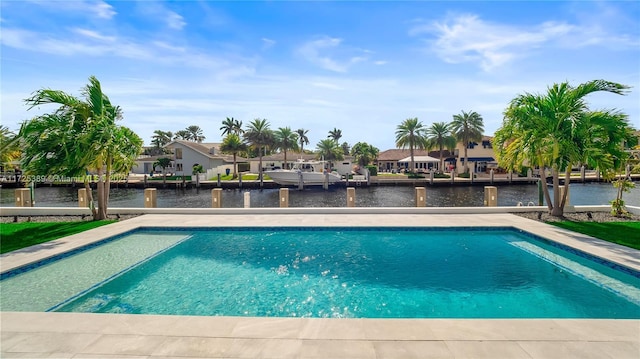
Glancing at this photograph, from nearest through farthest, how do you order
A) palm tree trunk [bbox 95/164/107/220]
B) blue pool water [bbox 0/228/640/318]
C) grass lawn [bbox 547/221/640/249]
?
blue pool water [bbox 0/228/640/318]
grass lawn [bbox 547/221/640/249]
palm tree trunk [bbox 95/164/107/220]

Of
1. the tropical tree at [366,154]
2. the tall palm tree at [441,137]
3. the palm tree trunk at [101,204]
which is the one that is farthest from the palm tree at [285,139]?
the palm tree trunk at [101,204]

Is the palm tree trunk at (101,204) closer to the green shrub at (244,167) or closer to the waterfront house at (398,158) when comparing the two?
the green shrub at (244,167)

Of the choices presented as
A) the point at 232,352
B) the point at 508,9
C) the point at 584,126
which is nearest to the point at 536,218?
the point at 584,126

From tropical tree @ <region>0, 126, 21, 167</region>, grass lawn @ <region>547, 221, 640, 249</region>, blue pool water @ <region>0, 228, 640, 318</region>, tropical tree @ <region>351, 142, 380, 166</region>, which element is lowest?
blue pool water @ <region>0, 228, 640, 318</region>

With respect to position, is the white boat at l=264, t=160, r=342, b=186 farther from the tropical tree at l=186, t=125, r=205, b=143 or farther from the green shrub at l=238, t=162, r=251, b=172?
the tropical tree at l=186, t=125, r=205, b=143

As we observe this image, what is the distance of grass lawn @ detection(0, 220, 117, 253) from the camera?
9.52 metres

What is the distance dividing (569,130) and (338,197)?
2059 centimetres

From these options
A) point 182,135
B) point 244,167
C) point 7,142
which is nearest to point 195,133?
point 182,135

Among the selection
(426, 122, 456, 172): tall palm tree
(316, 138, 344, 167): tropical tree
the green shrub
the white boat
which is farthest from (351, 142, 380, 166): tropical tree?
the white boat

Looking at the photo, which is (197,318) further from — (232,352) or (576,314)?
(576,314)

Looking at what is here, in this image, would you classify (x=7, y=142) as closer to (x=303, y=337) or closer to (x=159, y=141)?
(x=303, y=337)

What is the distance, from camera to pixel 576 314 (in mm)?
5883

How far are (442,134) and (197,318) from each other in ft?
168

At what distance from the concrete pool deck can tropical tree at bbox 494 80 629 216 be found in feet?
29.0
